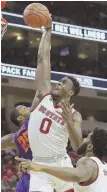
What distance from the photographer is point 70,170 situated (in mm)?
3377

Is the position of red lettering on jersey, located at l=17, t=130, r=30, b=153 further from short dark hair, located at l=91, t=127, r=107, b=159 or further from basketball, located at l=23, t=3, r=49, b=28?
short dark hair, located at l=91, t=127, r=107, b=159

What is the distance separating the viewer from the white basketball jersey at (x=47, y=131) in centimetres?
470

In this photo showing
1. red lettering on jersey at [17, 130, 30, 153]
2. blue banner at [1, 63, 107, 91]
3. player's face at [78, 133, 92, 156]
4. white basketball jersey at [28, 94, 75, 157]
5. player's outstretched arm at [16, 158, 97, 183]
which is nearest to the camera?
player's outstretched arm at [16, 158, 97, 183]

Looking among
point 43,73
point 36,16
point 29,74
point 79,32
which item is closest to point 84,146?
point 43,73

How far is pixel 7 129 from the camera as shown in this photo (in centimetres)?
1827

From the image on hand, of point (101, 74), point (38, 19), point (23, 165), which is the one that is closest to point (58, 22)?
point (101, 74)

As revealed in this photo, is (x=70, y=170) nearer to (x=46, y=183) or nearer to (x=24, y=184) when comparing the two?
(x=46, y=183)

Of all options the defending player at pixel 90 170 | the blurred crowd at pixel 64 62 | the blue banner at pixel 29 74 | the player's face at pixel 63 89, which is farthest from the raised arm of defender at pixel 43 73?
the blurred crowd at pixel 64 62

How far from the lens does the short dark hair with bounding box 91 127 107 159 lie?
3.66 metres

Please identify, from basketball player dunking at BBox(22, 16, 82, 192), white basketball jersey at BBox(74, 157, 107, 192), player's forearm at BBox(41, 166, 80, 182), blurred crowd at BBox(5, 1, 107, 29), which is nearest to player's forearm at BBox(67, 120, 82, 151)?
basketball player dunking at BBox(22, 16, 82, 192)

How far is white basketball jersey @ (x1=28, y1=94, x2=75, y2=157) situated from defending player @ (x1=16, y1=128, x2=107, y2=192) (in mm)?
996

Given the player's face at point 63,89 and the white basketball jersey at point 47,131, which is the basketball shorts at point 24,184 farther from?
the player's face at point 63,89

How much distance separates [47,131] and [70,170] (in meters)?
1.35

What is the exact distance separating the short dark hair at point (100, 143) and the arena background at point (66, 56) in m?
14.4
